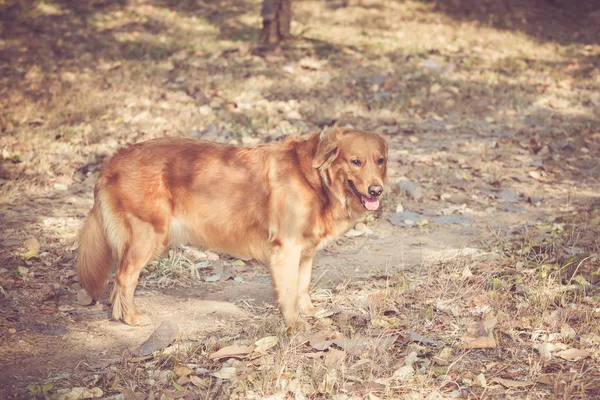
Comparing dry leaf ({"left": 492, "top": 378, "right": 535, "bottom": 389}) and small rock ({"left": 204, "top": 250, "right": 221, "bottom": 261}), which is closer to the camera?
dry leaf ({"left": 492, "top": 378, "right": 535, "bottom": 389})

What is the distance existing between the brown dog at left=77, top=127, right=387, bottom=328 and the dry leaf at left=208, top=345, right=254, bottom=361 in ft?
1.87

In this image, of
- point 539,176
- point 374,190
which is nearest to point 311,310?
point 374,190

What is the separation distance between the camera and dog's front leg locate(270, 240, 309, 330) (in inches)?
169

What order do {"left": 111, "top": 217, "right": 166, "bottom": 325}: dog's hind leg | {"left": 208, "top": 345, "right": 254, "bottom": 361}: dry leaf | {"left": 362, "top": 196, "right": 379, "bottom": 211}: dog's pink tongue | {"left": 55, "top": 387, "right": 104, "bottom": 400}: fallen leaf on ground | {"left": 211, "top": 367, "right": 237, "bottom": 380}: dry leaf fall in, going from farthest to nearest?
1. {"left": 111, "top": 217, "right": 166, "bottom": 325}: dog's hind leg
2. {"left": 362, "top": 196, "right": 379, "bottom": 211}: dog's pink tongue
3. {"left": 208, "top": 345, "right": 254, "bottom": 361}: dry leaf
4. {"left": 211, "top": 367, "right": 237, "bottom": 380}: dry leaf
5. {"left": 55, "top": 387, "right": 104, "bottom": 400}: fallen leaf on ground

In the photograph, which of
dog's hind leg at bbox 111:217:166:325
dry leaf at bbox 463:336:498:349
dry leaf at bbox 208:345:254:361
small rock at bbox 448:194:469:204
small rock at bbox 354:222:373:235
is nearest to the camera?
dry leaf at bbox 208:345:254:361

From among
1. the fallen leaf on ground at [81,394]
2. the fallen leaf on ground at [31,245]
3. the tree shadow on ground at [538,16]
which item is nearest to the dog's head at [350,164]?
the fallen leaf on ground at [81,394]

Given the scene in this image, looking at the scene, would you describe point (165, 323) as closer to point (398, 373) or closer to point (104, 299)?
point (104, 299)

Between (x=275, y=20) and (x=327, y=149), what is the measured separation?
8.66 metres

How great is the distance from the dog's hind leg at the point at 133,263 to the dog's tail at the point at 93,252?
0.53ft

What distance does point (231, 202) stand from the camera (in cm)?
444

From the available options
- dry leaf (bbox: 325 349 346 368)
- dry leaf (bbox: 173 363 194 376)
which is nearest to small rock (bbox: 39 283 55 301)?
dry leaf (bbox: 173 363 194 376)

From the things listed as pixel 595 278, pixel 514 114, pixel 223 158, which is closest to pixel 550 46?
pixel 514 114

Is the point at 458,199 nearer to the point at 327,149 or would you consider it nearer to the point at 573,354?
the point at 327,149

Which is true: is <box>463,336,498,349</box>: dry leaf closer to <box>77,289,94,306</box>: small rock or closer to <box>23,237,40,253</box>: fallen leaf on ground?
<box>77,289,94,306</box>: small rock
